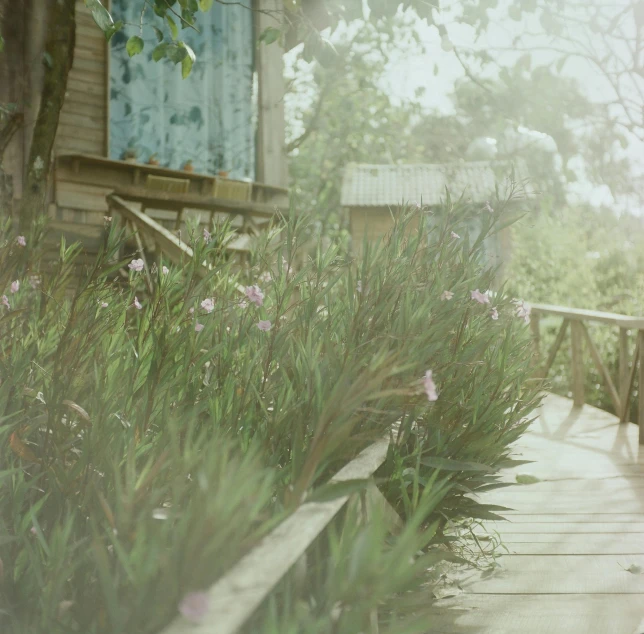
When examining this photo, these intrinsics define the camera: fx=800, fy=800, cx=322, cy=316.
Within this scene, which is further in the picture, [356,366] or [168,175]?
[168,175]

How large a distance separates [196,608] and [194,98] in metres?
7.21

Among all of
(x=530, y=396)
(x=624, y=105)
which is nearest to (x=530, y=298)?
(x=624, y=105)

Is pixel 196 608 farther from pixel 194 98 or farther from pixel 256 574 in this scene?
pixel 194 98

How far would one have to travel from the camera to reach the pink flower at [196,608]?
1.03 metres

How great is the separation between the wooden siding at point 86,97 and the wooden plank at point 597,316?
4250mm

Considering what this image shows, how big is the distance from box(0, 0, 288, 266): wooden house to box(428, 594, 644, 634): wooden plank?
4377 millimetres

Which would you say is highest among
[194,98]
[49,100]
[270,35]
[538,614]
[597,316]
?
[194,98]

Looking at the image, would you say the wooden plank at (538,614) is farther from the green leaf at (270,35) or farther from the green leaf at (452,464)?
the green leaf at (270,35)

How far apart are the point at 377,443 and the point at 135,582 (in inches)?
33.6

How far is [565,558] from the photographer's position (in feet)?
9.95

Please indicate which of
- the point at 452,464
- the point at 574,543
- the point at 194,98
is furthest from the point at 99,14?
the point at 194,98

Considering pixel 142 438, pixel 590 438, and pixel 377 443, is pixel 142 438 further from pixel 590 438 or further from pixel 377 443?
pixel 590 438

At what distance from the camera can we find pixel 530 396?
315 cm

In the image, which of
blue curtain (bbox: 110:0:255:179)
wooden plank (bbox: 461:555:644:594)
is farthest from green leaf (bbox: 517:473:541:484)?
blue curtain (bbox: 110:0:255:179)
